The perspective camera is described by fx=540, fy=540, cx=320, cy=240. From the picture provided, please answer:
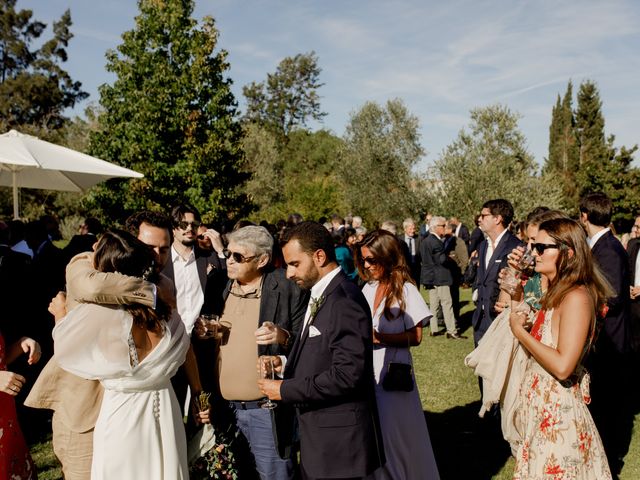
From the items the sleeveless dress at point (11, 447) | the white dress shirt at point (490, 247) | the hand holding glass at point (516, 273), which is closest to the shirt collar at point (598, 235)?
the white dress shirt at point (490, 247)

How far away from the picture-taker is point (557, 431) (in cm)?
314

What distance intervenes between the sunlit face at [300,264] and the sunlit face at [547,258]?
139 cm

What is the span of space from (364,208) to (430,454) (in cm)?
3069

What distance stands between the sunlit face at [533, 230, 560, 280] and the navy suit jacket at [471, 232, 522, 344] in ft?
8.46

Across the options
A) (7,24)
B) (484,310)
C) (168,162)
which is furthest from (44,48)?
(484,310)

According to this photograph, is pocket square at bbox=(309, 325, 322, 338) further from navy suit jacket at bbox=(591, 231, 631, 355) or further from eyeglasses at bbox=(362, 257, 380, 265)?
navy suit jacket at bbox=(591, 231, 631, 355)

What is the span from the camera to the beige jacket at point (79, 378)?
9.14 feet

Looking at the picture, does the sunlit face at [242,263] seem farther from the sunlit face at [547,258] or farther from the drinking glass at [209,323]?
the sunlit face at [547,258]

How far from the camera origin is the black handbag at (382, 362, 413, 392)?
3.93 metres

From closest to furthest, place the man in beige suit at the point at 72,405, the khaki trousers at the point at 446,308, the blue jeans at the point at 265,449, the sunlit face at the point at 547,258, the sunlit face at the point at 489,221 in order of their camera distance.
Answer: the man in beige suit at the point at 72,405, the sunlit face at the point at 547,258, the blue jeans at the point at 265,449, the sunlit face at the point at 489,221, the khaki trousers at the point at 446,308

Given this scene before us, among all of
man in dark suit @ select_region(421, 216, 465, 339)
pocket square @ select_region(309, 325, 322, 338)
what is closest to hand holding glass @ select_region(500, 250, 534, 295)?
pocket square @ select_region(309, 325, 322, 338)

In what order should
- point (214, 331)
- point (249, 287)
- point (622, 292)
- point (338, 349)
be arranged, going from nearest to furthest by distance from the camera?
point (338, 349) < point (214, 331) < point (249, 287) < point (622, 292)

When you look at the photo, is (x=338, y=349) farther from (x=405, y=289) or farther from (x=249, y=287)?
(x=405, y=289)

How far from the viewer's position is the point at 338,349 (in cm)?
271
